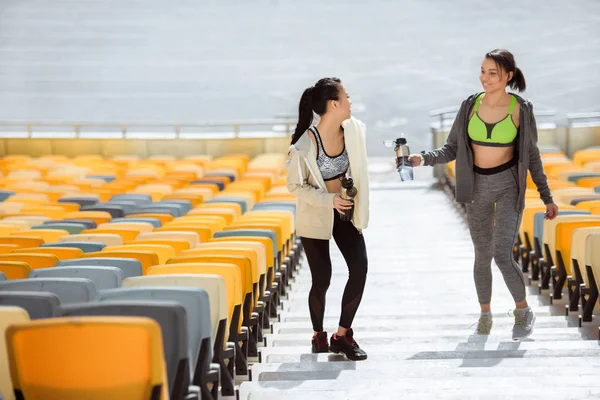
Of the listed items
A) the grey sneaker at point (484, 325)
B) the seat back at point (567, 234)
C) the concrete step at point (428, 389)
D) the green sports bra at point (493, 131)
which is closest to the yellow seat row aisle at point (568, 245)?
the seat back at point (567, 234)

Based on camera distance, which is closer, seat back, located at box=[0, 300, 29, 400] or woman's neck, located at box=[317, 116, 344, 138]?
seat back, located at box=[0, 300, 29, 400]

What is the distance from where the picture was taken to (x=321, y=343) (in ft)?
14.3

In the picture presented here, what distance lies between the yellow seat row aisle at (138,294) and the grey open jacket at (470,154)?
3.63 feet

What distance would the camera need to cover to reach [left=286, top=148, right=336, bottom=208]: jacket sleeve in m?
4.08

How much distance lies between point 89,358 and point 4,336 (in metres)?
0.37

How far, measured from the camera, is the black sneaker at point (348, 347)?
163 inches

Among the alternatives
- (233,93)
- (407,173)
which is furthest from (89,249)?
(233,93)

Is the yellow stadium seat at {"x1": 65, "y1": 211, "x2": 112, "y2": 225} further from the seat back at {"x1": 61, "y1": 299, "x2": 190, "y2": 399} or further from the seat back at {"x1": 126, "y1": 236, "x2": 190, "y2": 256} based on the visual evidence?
the seat back at {"x1": 61, "y1": 299, "x2": 190, "y2": 399}

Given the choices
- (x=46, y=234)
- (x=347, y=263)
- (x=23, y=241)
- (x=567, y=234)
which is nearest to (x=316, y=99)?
(x=347, y=263)

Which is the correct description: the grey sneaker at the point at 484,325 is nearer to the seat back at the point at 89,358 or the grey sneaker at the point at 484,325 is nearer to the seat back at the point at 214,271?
the seat back at the point at 214,271

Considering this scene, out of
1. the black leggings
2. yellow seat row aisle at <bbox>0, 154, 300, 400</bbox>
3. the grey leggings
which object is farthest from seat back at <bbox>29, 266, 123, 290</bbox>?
the grey leggings

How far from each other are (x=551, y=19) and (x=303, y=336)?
61.3ft

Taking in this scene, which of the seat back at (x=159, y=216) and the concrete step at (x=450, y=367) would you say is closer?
the concrete step at (x=450, y=367)

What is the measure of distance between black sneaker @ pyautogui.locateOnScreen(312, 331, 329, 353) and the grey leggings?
3.07 ft
